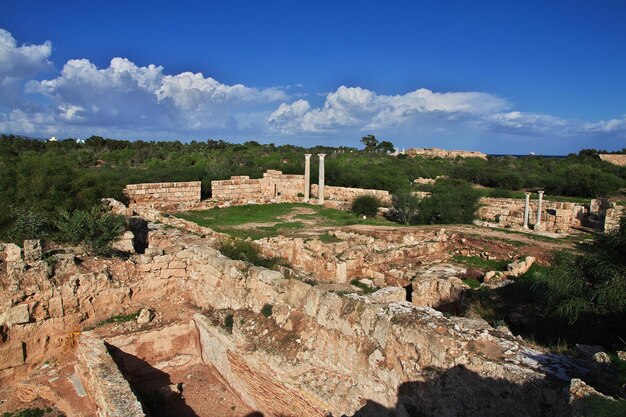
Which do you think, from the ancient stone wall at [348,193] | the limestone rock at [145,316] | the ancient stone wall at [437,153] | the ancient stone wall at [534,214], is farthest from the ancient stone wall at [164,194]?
the ancient stone wall at [437,153]

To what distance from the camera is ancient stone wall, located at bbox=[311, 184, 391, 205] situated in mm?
24903

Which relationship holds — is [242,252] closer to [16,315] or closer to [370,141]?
[16,315]

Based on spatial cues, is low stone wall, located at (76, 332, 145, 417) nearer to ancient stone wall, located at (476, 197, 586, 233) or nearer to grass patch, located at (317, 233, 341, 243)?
grass patch, located at (317, 233, 341, 243)

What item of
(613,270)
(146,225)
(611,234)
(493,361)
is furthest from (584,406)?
(146,225)

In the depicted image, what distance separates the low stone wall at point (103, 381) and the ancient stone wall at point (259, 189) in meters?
17.8

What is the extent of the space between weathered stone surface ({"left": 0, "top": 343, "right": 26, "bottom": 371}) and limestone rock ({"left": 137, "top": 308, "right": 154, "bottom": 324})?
1.63 meters

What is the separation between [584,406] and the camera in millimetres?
3186

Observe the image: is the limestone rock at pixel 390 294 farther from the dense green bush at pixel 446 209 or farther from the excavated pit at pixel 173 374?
the dense green bush at pixel 446 209

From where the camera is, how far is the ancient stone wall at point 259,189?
2422 centimetres

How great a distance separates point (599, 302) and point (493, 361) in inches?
99.6

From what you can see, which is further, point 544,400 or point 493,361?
point 493,361

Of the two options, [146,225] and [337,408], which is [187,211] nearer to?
[146,225]

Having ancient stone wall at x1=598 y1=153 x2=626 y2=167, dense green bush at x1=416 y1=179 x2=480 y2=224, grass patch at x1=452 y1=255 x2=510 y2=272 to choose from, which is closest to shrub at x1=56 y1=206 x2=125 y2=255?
grass patch at x1=452 y1=255 x2=510 y2=272

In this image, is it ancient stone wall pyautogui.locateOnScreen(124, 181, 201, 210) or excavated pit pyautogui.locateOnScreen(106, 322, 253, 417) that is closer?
excavated pit pyautogui.locateOnScreen(106, 322, 253, 417)
